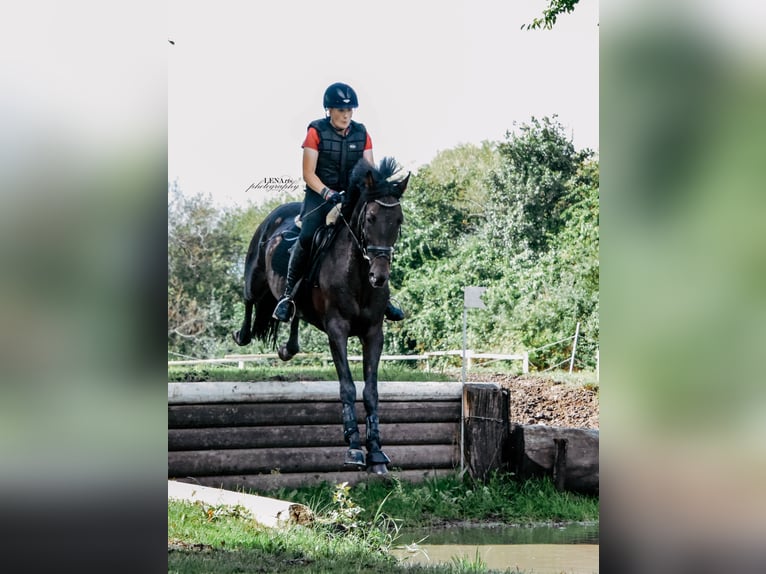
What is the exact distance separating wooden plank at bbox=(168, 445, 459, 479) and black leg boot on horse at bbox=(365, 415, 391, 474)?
63 mm

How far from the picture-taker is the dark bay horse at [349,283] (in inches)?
218

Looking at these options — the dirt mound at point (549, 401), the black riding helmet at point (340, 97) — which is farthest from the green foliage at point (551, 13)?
the dirt mound at point (549, 401)

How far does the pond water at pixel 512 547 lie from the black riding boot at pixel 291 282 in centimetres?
160

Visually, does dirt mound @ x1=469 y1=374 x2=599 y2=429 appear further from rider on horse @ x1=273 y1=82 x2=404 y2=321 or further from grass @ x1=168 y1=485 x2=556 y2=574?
rider on horse @ x1=273 y1=82 x2=404 y2=321

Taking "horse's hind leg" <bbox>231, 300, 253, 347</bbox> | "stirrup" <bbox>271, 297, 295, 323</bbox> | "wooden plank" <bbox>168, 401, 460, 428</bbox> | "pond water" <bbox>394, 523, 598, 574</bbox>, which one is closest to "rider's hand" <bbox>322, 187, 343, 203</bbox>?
"stirrup" <bbox>271, 297, 295, 323</bbox>

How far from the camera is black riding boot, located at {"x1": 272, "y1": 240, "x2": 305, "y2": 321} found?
6.02m

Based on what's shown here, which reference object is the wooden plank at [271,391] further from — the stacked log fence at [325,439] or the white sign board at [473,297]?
the white sign board at [473,297]

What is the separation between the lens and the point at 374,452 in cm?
612

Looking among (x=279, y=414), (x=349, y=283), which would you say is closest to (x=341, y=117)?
(x=349, y=283)
